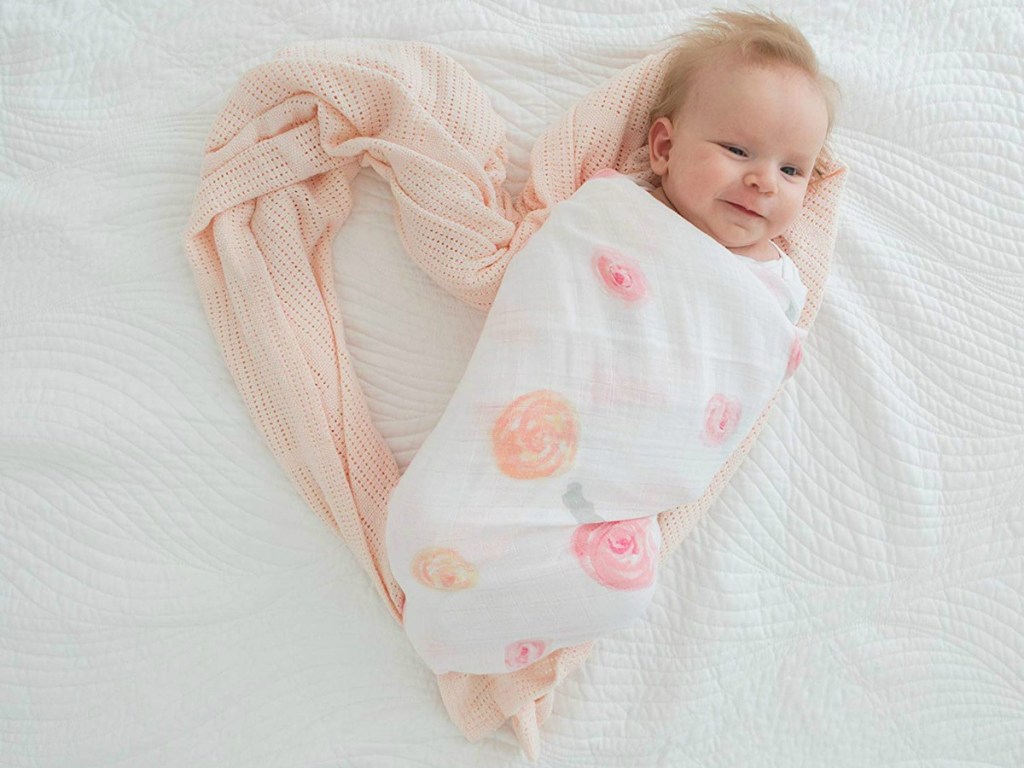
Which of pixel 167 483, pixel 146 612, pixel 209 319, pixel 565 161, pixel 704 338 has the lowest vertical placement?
pixel 146 612

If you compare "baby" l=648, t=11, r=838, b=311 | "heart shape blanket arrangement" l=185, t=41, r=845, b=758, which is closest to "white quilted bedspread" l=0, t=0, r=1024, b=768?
"heart shape blanket arrangement" l=185, t=41, r=845, b=758

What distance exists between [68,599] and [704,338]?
2.66 feet

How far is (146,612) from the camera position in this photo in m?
1.06

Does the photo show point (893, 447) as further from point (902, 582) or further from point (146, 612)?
point (146, 612)

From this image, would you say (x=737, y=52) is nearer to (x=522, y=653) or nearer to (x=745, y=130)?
(x=745, y=130)

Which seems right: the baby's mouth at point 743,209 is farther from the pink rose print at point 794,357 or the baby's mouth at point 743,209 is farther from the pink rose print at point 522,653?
the pink rose print at point 522,653

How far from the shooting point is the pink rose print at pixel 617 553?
962 mm

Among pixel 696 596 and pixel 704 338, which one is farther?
pixel 696 596

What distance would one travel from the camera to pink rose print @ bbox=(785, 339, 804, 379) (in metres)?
1.06

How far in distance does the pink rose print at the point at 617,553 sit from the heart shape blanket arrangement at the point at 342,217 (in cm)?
11

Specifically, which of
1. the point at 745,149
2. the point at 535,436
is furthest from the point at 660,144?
the point at 535,436

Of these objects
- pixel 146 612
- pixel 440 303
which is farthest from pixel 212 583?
pixel 440 303

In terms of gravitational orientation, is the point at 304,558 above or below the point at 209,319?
below

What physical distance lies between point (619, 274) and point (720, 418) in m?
0.20
